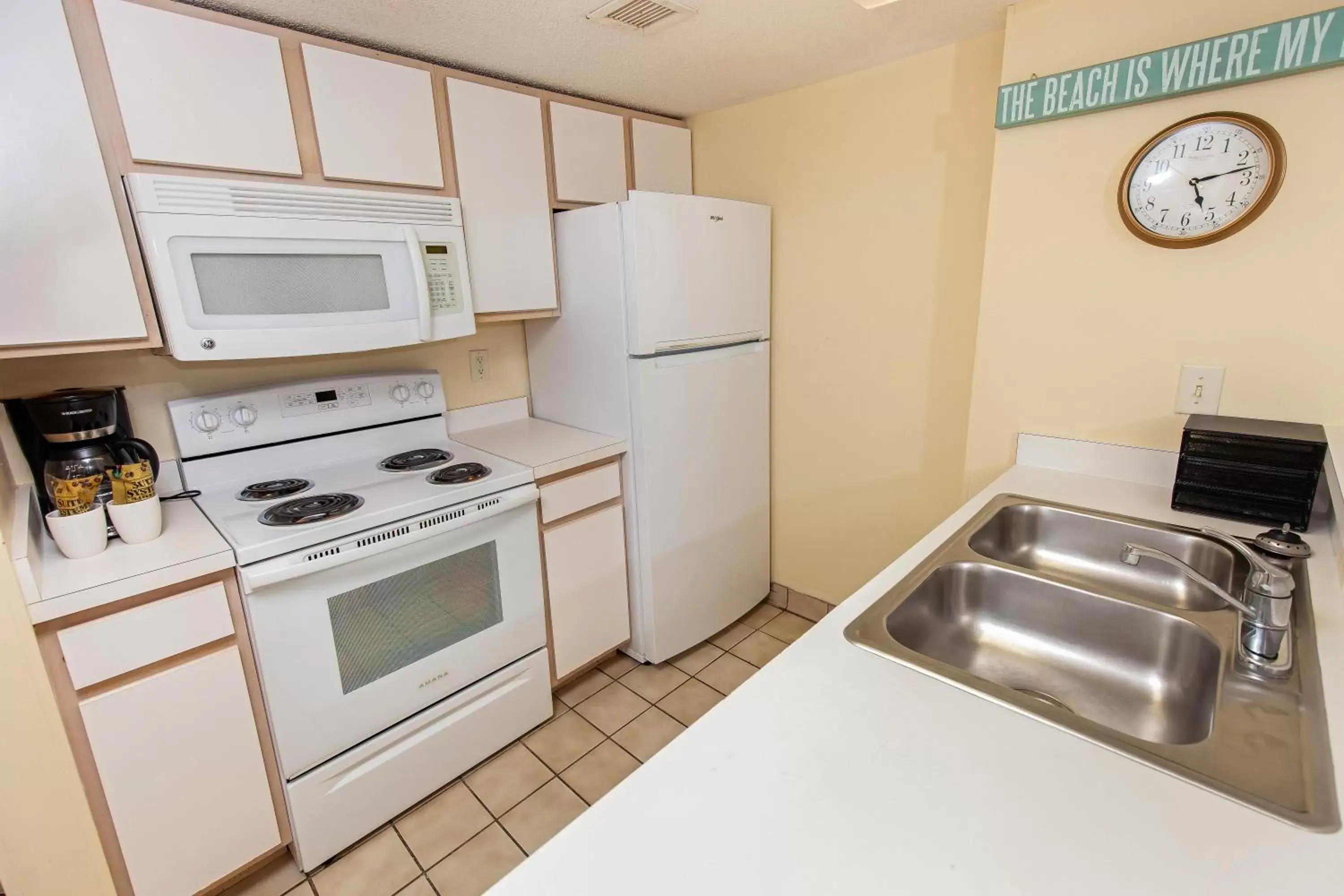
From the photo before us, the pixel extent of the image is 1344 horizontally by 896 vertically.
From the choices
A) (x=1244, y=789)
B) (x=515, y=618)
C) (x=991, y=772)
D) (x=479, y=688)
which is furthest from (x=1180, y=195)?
(x=479, y=688)

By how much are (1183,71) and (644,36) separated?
1.30m

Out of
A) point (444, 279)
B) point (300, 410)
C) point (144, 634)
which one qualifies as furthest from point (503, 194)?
point (144, 634)

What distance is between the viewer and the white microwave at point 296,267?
1.44 metres

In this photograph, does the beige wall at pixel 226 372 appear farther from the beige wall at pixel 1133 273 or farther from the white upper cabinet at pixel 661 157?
the beige wall at pixel 1133 273

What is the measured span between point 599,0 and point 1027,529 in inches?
65.2

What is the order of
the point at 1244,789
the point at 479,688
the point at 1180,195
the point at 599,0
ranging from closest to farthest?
1. the point at 1244,789
2. the point at 1180,195
3. the point at 599,0
4. the point at 479,688

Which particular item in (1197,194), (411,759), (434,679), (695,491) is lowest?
(411,759)

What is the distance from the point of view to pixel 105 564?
1.31 meters

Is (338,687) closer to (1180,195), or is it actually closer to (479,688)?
(479,688)

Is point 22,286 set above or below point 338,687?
above

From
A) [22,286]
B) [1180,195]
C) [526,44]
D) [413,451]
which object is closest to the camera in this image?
[22,286]

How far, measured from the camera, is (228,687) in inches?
56.5

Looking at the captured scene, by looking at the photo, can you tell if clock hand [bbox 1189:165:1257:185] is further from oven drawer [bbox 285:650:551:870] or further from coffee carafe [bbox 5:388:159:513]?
coffee carafe [bbox 5:388:159:513]

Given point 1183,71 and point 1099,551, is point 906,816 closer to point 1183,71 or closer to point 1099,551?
point 1099,551
